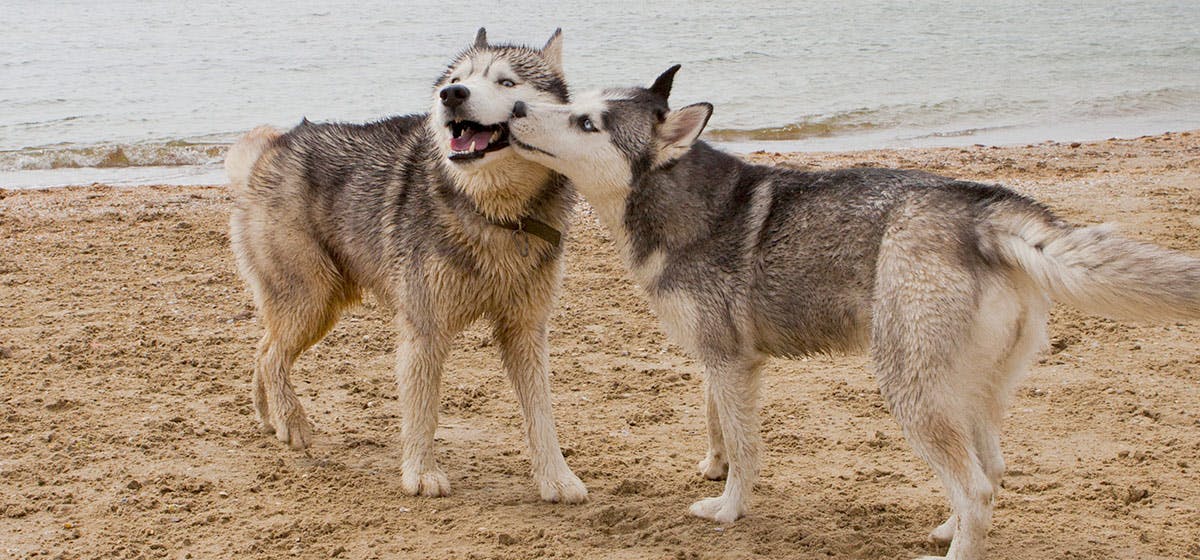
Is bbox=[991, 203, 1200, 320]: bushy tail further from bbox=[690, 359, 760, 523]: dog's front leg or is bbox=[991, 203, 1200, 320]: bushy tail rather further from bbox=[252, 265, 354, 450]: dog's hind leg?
bbox=[252, 265, 354, 450]: dog's hind leg

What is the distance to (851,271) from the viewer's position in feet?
13.5

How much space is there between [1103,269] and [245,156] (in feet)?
13.7

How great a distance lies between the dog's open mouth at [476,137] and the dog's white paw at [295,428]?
1.76 meters

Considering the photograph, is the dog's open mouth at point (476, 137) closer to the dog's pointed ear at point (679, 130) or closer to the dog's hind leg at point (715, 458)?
the dog's pointed ear at point (679, 130)

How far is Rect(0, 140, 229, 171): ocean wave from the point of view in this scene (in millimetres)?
13594

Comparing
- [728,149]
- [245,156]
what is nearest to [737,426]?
[245,156]

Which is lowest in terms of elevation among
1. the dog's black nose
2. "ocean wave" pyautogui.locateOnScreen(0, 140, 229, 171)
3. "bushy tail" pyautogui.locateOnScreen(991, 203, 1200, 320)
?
"ocean wave" pyautogui.locateOnScreen(0, 140, 229, 171)

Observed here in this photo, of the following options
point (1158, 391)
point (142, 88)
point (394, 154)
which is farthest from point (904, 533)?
point (142, 88)

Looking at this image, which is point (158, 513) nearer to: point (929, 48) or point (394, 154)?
point (394, 154)

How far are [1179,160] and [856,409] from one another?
288 inches

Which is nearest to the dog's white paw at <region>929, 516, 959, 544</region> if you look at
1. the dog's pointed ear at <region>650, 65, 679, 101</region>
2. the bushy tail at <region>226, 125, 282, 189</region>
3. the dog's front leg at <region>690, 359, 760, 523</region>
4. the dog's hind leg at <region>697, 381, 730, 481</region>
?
the dog's front leg at <region>690, 359, 760, 523</region>

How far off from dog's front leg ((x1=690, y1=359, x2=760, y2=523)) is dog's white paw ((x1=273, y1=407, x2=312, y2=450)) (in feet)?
6.81

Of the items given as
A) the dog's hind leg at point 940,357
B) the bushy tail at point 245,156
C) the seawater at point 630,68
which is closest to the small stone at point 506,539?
the dog's hind leg at point 940,357

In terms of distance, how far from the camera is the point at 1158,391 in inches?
228
